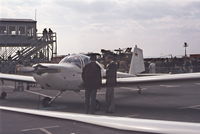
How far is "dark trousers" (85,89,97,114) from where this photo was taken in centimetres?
859

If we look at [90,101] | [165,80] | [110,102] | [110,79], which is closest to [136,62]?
[165,80]

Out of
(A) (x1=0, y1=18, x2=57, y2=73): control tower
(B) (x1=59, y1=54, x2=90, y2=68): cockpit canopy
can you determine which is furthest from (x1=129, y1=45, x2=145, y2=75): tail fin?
(A) (x1=0, y1=18, x2=57, y2=73): control tower

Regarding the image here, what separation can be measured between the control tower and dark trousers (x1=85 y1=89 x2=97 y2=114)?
21.7m

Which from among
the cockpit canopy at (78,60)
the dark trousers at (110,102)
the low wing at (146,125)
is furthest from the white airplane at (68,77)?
the low wing at (146,125)

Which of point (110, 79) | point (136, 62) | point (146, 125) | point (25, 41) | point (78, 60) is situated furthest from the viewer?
point (25, 41)

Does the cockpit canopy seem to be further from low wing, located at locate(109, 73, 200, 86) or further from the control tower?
the control tower

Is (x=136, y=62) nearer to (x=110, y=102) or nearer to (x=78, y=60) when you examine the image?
(x=78, y=60)

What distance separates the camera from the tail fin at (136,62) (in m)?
16.3

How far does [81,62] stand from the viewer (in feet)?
33.8

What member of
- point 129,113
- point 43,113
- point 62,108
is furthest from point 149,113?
point 43,113

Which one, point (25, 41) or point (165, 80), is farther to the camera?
point (25, 41)

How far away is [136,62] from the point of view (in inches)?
653

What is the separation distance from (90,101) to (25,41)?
23280 mm

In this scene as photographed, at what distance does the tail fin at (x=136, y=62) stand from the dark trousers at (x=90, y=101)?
744 cm
